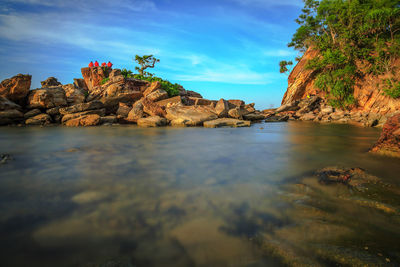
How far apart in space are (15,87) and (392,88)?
87.8 ft

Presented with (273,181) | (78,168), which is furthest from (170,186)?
(78,168)

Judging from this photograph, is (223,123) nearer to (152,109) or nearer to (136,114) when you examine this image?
(152,109)

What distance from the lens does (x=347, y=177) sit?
8.72 ft

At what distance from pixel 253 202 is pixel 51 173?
307 cm

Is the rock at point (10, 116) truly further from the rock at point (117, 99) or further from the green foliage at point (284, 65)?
the green foliage at point (284, 65)

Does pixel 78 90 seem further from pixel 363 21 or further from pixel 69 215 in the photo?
pixel 363 21

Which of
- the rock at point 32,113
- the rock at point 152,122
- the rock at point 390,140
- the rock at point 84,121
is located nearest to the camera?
the rock at point 390,140

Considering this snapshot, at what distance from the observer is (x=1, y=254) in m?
1.39

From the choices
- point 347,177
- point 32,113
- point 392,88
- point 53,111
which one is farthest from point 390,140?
point 32,113

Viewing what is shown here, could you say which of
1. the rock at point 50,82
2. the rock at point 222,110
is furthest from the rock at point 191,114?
the rock at point 50,82

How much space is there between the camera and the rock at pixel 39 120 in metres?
13.1

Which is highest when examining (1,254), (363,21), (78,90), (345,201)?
(363,21)

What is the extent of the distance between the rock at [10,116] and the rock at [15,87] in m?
1.16

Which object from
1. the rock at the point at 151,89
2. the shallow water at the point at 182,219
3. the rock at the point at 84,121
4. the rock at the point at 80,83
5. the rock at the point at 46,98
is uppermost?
the rock at the point at 80,83
